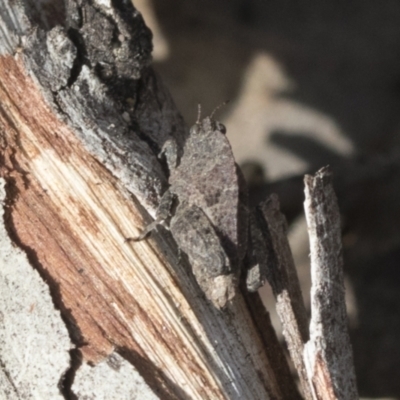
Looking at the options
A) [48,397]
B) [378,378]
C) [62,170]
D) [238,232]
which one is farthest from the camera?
[378,378]

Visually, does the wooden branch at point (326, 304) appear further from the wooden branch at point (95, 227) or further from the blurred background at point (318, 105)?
the blurred background at point (318, 105)

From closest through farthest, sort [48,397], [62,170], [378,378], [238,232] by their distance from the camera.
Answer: [48,397] < [62,170] < [238,232] < [378,378]

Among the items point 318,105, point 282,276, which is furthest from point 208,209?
point 318,105

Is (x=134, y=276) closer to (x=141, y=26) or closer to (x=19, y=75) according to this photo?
(x=19, y=75)

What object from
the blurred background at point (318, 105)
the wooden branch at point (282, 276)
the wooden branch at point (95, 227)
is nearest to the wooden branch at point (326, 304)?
the wooden branch at point (282, 276)

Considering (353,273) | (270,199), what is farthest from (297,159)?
(270,199)

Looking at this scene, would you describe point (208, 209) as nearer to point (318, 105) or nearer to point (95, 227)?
point (95, 227)
